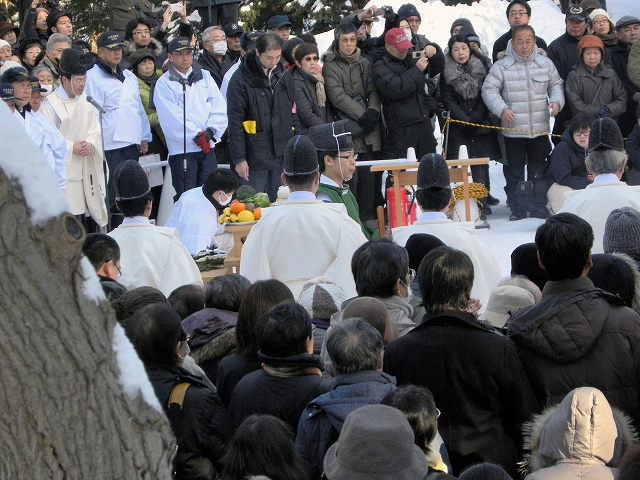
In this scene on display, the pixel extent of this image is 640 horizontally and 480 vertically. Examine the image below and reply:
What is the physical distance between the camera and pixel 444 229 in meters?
6.88

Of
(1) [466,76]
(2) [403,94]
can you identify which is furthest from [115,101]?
(1) [466,76]

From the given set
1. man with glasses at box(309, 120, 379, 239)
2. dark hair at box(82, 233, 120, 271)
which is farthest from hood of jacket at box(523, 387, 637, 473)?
man with glasses at box(309, 120, 379, 239)

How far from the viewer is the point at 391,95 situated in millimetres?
12102

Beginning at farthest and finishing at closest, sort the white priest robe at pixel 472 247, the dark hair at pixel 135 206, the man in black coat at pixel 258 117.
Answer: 1. the man in black coat at pixel 258 117
2. the dark hair at pixel 135 206
3. the white priest robe at pixel 472 247

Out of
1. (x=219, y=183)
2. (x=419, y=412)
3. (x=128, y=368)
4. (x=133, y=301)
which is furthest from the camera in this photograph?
(x=219, y=183)

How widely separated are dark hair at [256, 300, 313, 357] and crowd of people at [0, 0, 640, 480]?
11 mm

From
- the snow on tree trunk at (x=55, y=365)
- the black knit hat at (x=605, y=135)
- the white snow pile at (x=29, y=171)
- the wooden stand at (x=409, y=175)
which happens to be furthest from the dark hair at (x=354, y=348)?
the wooden stand at (x=409, y=175)

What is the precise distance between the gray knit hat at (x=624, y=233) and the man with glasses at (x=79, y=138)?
22.6 feet

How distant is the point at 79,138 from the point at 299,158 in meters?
4.92

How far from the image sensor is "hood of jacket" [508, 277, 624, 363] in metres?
4.07

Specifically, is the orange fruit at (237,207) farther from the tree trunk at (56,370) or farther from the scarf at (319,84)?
the tree trunk at (56,370)

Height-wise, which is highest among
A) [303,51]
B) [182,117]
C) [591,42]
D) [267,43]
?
[267,43]

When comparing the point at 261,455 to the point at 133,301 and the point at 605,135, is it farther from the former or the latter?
the point at 605,135

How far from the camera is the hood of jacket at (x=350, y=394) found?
12.1 ft
